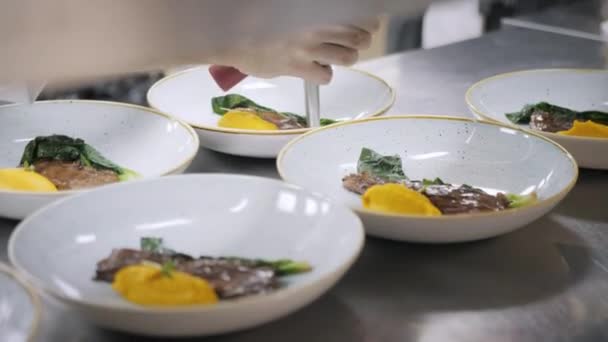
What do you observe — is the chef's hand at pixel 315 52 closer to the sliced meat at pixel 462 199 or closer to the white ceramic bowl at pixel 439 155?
the white ceramic bowl at pixel 439 155

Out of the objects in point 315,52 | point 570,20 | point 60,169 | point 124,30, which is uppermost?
point 124,30

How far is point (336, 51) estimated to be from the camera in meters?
1.43

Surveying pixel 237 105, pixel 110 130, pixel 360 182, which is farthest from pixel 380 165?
pixel 110 130

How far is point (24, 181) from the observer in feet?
4.34

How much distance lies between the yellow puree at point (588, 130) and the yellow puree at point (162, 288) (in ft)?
2.71

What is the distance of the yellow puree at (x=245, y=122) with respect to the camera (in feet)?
5.23

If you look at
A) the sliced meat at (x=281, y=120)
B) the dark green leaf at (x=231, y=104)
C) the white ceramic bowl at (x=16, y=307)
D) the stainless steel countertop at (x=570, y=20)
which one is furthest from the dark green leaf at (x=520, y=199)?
the stainless steel countertop at (x=570, y=20)

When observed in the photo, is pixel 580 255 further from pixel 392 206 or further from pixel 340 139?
pixel 340 139

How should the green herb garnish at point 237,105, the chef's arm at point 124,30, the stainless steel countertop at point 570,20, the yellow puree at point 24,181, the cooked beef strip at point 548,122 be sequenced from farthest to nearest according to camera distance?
the stainless steel countertop at point 570,20 → the green herb garnish at point 237,105 → the cooked beef strip at point 548,122 → the yellow puree at point 24,181 → the chef's arm at point 124,30

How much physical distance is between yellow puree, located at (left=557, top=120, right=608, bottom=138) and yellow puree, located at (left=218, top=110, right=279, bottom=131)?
1.76ft

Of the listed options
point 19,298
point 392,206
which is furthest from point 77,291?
point 392,206

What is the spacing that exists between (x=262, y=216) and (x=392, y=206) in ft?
0.62

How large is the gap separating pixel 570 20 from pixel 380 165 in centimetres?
140

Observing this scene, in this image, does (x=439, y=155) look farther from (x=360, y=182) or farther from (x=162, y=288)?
(x=162, y=288)
